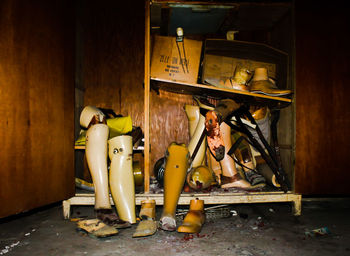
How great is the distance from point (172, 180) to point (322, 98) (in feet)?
3.73

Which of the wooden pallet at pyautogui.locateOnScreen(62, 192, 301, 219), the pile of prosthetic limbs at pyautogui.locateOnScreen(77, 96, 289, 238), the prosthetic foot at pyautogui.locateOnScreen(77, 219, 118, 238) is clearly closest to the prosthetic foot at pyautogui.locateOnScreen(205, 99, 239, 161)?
the pile of prosthetic limbs at pyautogui.locateOnScreen(77, 96, 289, 238)

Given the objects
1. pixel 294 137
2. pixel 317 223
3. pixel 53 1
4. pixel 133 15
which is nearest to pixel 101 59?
pixel 133 15

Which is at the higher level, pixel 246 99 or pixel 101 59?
pixel 101 59

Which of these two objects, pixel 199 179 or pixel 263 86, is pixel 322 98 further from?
pixel 199 179

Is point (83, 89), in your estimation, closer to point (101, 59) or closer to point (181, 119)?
point (101, 59)

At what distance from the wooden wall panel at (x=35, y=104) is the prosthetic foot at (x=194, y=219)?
0.75 m

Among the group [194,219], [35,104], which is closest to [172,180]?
[194,219]

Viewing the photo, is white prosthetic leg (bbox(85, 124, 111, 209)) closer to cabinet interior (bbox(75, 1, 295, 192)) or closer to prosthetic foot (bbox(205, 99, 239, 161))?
prosthetic foot (bbox(205, 99, 239, 161))

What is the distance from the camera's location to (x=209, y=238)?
4.25ft

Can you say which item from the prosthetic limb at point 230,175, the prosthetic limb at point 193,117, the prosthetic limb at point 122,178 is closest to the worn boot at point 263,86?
the prosthetic limb at point 230,175

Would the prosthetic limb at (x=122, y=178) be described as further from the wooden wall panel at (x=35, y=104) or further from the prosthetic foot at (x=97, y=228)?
the wooden wall panel at (x=35, y=104)

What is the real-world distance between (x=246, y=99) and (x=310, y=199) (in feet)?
3.24

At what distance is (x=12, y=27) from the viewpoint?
3.82 ft

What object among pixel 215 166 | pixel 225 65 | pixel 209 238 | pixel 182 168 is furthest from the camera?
pixel 225 65
